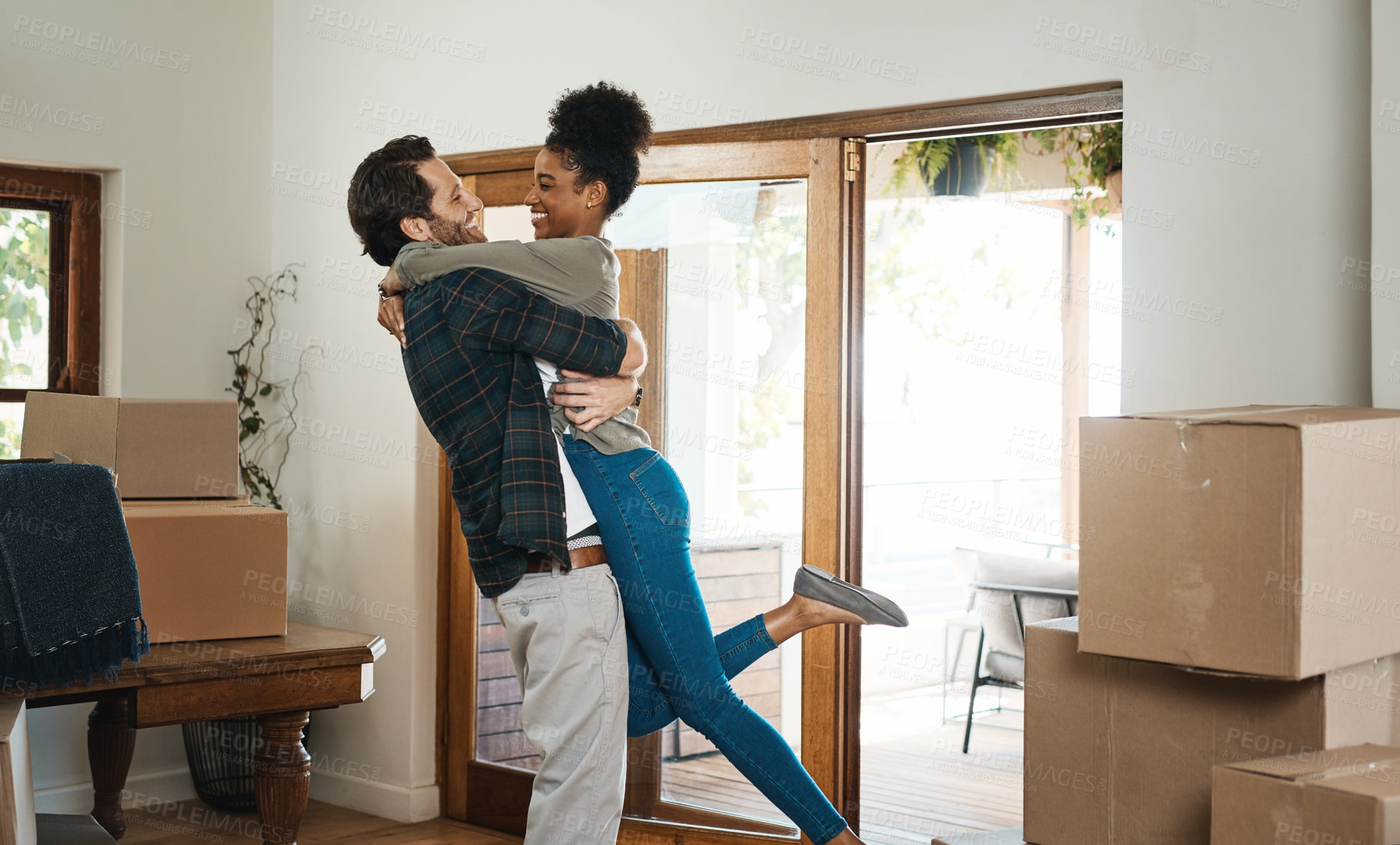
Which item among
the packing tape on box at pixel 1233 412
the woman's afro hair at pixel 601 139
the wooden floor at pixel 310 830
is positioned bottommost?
the wooden floor at pixel 310 830

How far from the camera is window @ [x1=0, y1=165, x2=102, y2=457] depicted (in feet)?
11.9

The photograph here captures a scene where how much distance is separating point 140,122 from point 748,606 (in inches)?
93.2

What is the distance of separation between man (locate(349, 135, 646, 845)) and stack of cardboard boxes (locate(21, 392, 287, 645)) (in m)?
0.82

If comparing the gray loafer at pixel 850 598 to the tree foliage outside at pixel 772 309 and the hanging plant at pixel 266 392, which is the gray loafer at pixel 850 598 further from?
the hanging plant at pixel 266 392

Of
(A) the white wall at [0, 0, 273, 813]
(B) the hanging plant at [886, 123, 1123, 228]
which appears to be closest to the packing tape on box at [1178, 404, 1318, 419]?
(B) the hanging plant at [886, 123, 1123, 228]

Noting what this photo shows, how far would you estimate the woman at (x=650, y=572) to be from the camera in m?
2.01

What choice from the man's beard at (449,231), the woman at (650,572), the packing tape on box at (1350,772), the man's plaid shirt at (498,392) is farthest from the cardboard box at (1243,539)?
the man's beard at (449,231)

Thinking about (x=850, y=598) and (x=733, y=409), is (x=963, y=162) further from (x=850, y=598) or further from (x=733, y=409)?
(x=850, y=598)

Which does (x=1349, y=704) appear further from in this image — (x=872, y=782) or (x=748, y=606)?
(x=872, y=782)

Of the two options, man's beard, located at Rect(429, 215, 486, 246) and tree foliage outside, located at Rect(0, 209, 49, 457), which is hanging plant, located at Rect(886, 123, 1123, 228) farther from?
tree foliage outside, located at Rect(0, 209, 49, 457)

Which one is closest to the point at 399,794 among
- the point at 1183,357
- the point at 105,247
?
the point at 105,247

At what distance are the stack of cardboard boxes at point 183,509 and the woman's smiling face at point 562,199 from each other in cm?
94

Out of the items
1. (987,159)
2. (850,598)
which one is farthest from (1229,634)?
(987,159)

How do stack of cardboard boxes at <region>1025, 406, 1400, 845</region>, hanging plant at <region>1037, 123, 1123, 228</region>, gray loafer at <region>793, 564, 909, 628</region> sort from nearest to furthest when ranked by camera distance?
stack of cardboard boxes at <region>1025, 406, 1400, 845</region> → gray loafer at <region>793, 564, 909, 628</region> → hanging plant at <region>1037, 123, 1123, 228</region>
